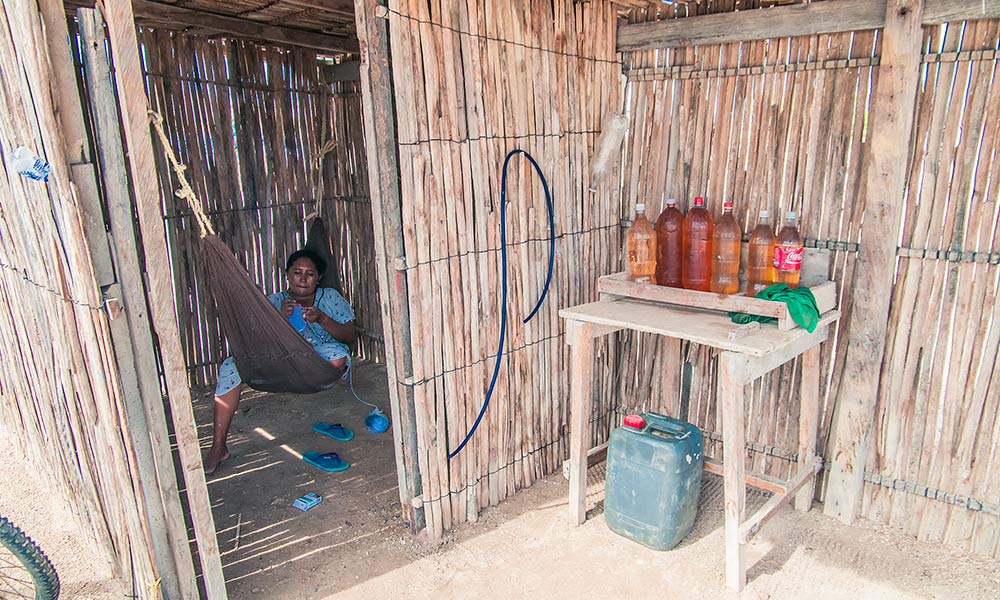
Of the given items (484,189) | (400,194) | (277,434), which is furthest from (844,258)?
(277,434)

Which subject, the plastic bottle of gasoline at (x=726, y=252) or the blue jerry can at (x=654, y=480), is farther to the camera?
the plastic bottle of gasoline at (x=726, y=252)

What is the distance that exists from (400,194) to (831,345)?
6.85 ft

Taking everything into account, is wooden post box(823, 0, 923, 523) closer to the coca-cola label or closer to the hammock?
the coca-cola label

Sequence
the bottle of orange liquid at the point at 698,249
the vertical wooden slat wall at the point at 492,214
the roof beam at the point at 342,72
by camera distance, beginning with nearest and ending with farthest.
Result: the vertical wooden slat wall at the point at 492,214, the bottle of orange liquid at the point at 698,249, the roof beam at the point at 342,72

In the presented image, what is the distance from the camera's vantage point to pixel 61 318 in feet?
7.26

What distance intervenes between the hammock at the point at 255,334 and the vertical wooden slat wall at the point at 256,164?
4.39ft

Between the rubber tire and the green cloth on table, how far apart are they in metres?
2.75

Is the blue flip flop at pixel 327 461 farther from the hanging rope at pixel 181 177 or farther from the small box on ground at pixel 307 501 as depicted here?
the hanging rope at pixel 181 177

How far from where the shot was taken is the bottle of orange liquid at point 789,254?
2668mm

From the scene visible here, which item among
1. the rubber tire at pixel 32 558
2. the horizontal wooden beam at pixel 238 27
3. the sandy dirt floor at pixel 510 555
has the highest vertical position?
the horizontal wooden beam at pixel 238 27

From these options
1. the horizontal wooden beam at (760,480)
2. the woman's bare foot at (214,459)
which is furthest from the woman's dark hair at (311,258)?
the horizontal wooden beam at (760,480)

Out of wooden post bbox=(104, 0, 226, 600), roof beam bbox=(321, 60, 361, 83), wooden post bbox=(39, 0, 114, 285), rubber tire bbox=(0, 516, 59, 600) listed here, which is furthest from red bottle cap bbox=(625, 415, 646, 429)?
roof beam bbox=(321, 60, 361, 83)

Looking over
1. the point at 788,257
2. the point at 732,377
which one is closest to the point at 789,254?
the point at 788,257

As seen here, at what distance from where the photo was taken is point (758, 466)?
3240 mm
